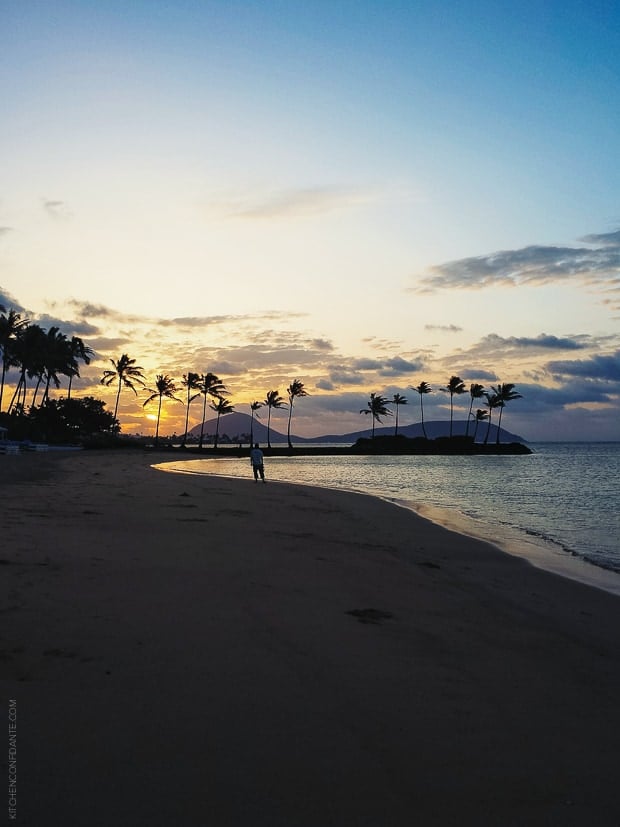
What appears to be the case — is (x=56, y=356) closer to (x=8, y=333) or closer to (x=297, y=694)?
(x=8, y=333)

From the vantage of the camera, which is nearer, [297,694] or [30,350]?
[297,694]

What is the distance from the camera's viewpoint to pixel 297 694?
3830 millimetres

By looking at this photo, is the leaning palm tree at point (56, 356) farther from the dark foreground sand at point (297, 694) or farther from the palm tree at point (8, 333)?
the dark foreground sand at point (297, 694)

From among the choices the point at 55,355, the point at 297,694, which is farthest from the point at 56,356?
the point at 297,694

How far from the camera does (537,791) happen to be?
2916 mm

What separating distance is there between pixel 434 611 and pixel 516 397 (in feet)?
423

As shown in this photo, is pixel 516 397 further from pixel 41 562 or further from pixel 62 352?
pixel 41 562

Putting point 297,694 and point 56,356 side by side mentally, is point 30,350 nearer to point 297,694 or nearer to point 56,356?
point 56,356

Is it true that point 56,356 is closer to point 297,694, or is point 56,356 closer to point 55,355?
point 55,355

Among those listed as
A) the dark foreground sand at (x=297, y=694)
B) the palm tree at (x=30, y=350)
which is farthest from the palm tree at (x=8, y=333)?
the dark foreground sand at (x=297, y=694)

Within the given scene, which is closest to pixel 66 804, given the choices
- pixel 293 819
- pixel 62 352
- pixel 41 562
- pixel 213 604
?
pixel 293 819

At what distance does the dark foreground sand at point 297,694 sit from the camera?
274 centimetres

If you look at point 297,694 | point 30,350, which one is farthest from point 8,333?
point 297,694

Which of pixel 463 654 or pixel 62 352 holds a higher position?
pixel 62 352
